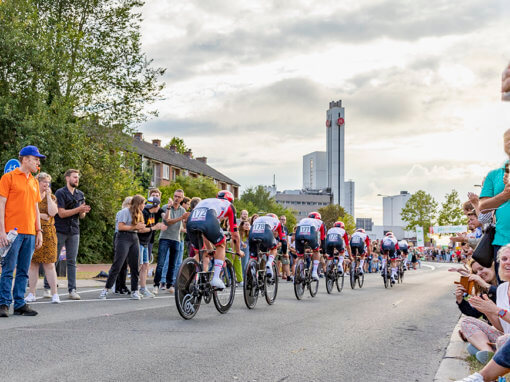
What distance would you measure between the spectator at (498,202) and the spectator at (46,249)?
6927 millimetres

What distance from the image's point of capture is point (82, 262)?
3272cm

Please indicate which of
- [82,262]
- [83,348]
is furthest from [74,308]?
[82,262]

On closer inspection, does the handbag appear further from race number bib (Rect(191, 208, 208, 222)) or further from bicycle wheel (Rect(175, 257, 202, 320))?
race number bib (Rect(191, 208, 208, 222))

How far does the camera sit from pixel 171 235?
13.4 meters

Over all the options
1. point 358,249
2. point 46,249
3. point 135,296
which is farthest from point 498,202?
point 358,249

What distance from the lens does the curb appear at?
5487 millimetres

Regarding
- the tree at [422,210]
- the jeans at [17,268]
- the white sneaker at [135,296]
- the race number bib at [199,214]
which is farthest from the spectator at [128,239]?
the tree at [422,210]

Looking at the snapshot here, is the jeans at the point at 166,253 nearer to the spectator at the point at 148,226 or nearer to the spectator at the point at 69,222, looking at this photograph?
the spectator at the point at 148,226

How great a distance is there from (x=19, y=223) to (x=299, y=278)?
687 cm

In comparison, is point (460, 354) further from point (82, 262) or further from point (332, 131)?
point (332, 131)

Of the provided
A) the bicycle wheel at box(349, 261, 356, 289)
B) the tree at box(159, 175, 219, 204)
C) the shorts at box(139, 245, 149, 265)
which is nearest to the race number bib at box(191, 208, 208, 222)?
the shorts at box(139, 245, 149, 265)

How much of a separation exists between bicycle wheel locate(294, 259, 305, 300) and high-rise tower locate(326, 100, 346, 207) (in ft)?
528

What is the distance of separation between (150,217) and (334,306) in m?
4.39

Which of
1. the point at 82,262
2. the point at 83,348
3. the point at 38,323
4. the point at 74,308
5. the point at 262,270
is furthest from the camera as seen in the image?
the point at 82,262
